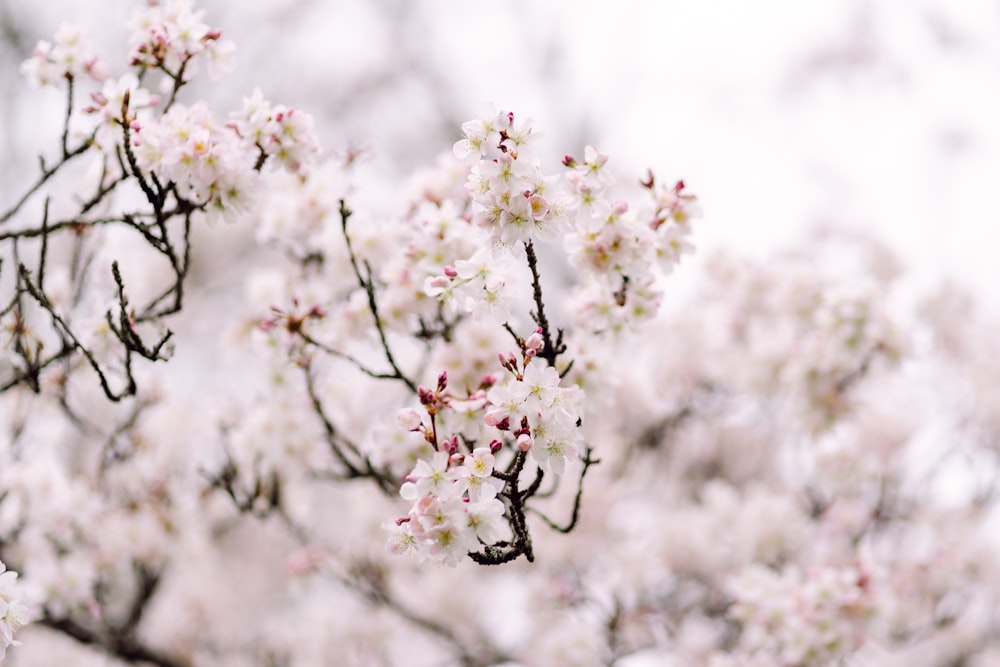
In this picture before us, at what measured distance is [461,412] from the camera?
1954mm

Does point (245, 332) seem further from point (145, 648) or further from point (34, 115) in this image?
point (34, 115)

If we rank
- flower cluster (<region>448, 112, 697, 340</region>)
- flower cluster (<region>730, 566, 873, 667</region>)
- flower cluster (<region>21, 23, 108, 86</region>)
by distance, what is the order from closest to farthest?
flower cluster (<region>448, 112, 697, 340</region>), flower cluster (<region>21, 23, 108, 86</region>), flower cluster (<region>730, 566, 873, 667</region>)

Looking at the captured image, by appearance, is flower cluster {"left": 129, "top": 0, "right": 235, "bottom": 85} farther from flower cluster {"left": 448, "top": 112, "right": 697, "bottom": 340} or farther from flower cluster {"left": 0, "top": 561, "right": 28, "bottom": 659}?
flower cluster {"left": 0, "top": 561, "right": 28, "bottom": 659}

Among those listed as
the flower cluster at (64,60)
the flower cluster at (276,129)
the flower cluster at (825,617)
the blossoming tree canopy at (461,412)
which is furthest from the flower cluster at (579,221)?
the flower cluster at (825,617)

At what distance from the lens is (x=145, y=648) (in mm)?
3691

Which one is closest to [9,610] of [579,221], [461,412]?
[461,412]

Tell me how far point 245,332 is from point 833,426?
110 inches

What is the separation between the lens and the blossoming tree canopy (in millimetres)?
1941

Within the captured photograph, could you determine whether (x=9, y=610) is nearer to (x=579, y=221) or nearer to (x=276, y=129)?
(x=276, y=129)

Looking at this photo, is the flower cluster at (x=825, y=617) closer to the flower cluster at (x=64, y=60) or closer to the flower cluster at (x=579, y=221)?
the flower cluster at (x=579, y=221)

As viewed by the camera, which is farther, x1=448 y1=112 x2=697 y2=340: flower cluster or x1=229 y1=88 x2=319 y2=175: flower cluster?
x1=229 y1=88 x2=319 y2=175: flower cluster

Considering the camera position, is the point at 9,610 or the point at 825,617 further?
the point at 825,617

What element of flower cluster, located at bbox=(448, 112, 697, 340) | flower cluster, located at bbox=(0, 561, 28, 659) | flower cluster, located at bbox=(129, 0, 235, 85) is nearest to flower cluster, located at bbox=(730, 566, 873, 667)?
flower cluster, located at bbox=(448, 112, 697, 340)

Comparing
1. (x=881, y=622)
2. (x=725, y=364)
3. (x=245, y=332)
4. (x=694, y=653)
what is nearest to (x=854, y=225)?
(x=725, y=364)
